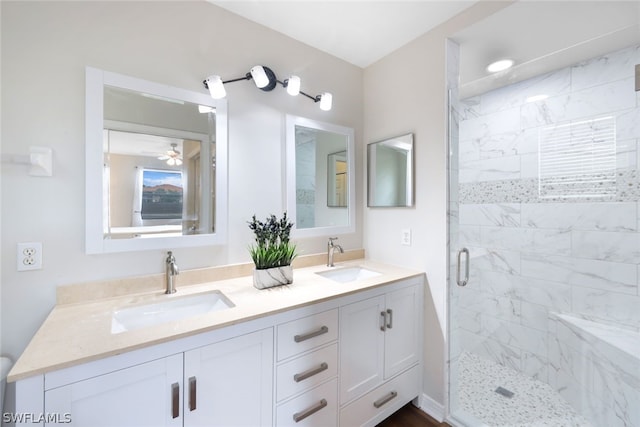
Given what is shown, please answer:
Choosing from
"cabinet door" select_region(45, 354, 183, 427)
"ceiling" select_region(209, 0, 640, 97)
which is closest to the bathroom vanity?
"cabinet door" select_region(45, 354, 183, 427)

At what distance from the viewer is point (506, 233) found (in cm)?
219

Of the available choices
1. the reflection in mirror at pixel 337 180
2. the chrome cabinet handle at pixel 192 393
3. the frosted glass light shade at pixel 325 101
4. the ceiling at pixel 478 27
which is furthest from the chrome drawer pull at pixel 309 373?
the ceiling at pixel 478 27

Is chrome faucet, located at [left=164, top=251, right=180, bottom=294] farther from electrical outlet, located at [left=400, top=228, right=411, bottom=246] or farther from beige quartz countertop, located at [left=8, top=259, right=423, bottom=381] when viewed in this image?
electrical outlet, located at [left=400, top=228, right=411, bottom=246]

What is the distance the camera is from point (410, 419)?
1.68 m

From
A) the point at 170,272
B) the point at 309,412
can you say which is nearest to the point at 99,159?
the point at 170,272

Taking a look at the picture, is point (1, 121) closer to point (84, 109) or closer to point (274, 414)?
point (84, 109)

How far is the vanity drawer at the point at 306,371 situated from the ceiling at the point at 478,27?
189 centimetres

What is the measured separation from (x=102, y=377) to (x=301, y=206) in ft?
4.35

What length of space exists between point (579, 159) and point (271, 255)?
217 cm

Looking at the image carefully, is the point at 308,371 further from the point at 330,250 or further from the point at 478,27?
the point at 478,27

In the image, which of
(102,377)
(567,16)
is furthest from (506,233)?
(102,377)

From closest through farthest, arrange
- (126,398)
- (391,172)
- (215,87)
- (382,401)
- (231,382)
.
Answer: (126,398), (231,382), (215,87), (382,401), (391,172)

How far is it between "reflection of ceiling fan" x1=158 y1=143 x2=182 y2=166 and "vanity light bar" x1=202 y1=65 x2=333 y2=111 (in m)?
0.36

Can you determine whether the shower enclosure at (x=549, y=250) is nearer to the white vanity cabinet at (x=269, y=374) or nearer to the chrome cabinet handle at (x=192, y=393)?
the white vanity cabinet at (x=269, y=374)
